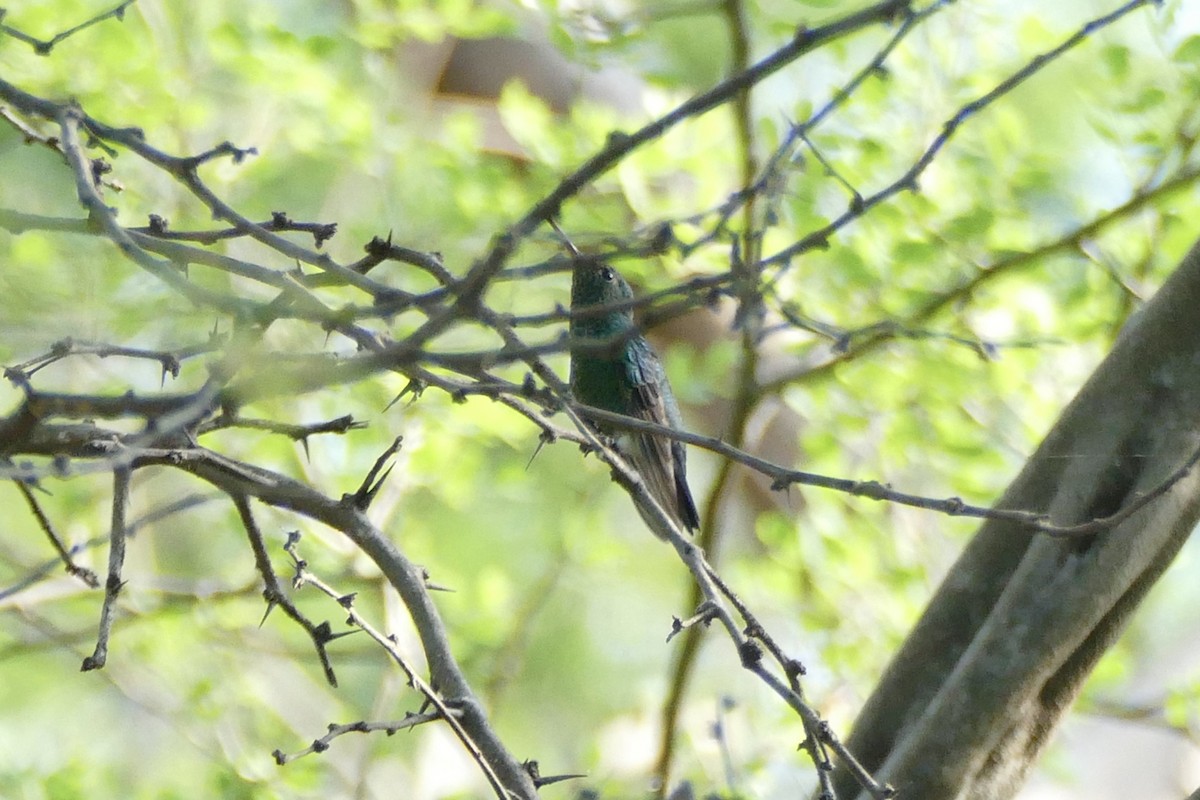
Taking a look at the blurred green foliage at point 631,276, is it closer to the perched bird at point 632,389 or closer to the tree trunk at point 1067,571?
the perched bird at point 632,389

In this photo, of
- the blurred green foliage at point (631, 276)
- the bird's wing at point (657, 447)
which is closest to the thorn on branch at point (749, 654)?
the bird's wing at point (657, 447)

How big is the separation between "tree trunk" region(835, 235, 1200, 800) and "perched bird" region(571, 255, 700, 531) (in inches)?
44.5

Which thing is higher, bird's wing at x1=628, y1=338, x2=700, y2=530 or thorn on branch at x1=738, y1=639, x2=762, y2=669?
bird's wing at x1=628, y1=338, x2=700, y2=530

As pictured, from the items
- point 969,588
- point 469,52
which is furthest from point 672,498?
point 469,52

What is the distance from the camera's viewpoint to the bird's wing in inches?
127

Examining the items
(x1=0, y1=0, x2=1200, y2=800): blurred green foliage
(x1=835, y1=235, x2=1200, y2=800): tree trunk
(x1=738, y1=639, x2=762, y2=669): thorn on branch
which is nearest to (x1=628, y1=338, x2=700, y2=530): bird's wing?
(x1=0, y1=0, x2=1200, y2=800): blurred green foliage

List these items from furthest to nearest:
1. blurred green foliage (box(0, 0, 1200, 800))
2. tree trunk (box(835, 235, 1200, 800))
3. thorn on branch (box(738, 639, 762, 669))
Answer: blurred green foliage (box(0, 0, 1200, 800)), tree trunk (box(835, 235, 1200, 800)), thorn on branch (box(738, 639, 762, 669))

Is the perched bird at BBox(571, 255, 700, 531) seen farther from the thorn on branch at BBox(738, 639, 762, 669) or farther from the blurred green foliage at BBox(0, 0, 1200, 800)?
the thorn on branch at BBox(738, 639, 762, 669)

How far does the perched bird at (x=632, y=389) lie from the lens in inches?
127

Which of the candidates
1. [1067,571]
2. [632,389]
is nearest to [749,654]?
[1067,571]

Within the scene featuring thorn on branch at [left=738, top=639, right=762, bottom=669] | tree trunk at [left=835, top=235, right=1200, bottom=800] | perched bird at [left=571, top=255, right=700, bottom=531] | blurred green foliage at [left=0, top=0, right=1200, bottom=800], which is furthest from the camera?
blurred green foliage at [left=0, top=0, right=1200, bottom=800]

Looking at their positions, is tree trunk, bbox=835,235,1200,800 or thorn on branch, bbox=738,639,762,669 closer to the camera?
thorn on branch, bbox=738,639,762,669

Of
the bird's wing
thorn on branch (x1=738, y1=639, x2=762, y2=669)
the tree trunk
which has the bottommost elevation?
thorn on branch (x1=738, y1=639, x2=762, y2=669)

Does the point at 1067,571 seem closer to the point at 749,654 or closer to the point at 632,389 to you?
the point at 749,654
